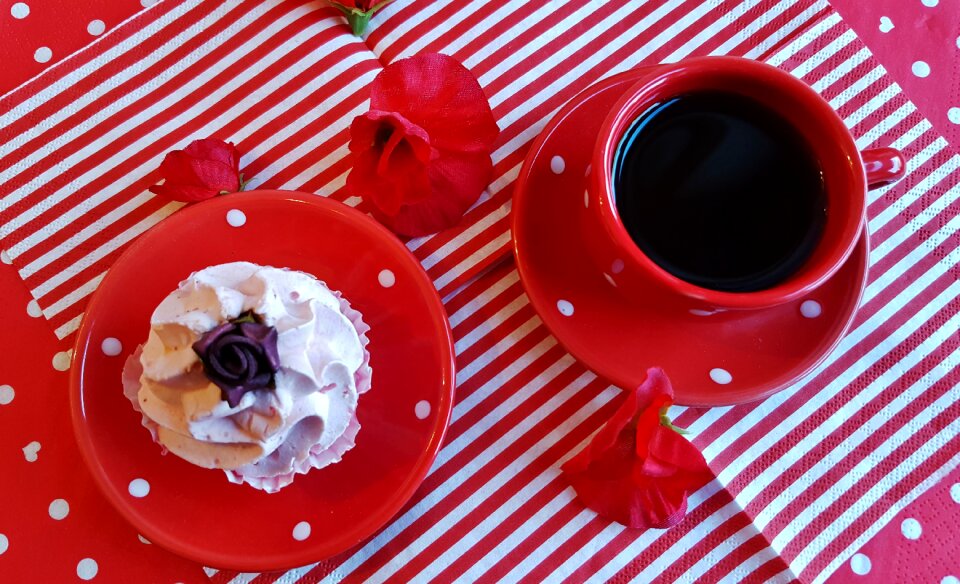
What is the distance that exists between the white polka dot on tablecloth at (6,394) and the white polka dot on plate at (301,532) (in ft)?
0.75

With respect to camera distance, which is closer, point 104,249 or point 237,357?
point 237,357

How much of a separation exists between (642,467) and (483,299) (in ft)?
0.53

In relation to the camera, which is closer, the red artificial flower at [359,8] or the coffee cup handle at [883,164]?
the coffee cup handle at [883,164]

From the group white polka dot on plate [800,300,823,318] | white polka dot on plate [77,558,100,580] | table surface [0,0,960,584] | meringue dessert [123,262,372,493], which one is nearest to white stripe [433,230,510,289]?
table surface [0,0,960,584]

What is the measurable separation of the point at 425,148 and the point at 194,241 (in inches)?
6.6

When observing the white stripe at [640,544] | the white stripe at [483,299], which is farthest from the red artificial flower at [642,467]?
the white stripe at [483,299]

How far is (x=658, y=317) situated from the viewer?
527 mm

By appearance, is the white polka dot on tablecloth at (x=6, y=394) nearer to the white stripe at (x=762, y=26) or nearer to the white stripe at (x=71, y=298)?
the white stripe at (x=71, y=298)

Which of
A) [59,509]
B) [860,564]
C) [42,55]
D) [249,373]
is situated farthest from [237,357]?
[860,564]

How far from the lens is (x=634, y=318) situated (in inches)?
20.8

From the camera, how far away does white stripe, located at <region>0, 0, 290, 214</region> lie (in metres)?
0.57

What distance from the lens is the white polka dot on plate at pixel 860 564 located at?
560 millimetres

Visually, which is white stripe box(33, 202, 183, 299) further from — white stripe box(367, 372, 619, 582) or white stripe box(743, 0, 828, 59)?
white stripe box(743, 0, 828, 59)

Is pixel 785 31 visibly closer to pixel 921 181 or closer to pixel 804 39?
pixel 804 39
